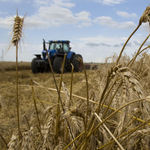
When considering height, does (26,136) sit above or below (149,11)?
below

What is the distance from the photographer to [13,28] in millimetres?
1010

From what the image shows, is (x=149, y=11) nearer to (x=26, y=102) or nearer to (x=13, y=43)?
(x=13, y=43)

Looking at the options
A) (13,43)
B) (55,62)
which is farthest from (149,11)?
(55,62)

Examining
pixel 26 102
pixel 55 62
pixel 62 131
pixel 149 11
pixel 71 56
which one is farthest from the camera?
pixel 71 56

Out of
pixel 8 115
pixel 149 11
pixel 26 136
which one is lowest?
pixel 8 115

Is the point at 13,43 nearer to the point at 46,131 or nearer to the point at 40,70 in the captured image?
the point at 46,131

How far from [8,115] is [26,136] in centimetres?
244

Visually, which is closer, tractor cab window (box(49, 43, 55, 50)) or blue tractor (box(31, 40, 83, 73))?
blue tractor (box(31, 40, 83, 73))

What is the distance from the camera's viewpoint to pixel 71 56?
35.0ft

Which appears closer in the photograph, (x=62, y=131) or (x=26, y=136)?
(x=26, y=136)

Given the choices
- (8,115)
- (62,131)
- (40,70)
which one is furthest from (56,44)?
(62,131)

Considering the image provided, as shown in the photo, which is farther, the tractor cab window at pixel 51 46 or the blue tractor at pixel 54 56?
the tractor cab window at pixel 51 46

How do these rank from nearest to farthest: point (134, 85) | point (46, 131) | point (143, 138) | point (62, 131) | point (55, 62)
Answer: point (134, 85), point (46, 131), point (143, 138), point (62, 131), point (55, 62)

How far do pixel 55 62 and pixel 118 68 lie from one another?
8.66 m
